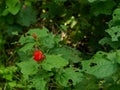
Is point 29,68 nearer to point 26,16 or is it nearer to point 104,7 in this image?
point 104,7

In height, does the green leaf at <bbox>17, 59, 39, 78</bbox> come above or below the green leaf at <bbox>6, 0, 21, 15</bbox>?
below

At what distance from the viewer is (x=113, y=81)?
8.23 ft

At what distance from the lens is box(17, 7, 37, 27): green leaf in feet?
12.4

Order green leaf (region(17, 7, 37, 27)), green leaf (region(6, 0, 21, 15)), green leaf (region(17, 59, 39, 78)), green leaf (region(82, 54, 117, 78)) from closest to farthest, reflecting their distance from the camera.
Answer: green leaf (region(82, 54, 117, 78)), green leaf (region(17, 59, 39, 78)), green leaf (region(6, 0, 21, 15)), green leaf (region(17, 7, 37, 27))

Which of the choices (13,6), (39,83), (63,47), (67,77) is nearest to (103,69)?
(67,77)

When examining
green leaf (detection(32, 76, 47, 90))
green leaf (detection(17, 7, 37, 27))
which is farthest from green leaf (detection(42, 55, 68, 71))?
green leaf (detection(17, 7, 37, 27))

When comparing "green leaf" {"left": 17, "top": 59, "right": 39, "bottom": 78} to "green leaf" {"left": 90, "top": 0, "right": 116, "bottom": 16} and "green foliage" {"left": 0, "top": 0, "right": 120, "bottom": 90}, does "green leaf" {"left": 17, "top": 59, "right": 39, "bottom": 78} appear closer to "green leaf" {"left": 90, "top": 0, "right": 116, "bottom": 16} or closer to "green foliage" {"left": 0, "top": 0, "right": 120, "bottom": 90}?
"green foliage" {"left": 0, "top": 0, "right": 120, "bottom": 90}

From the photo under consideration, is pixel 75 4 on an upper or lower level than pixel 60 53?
upper

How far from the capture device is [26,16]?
150 inches

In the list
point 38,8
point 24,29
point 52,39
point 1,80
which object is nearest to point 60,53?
point 52,39

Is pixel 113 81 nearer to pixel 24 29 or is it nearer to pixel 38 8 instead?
pixel 24 29

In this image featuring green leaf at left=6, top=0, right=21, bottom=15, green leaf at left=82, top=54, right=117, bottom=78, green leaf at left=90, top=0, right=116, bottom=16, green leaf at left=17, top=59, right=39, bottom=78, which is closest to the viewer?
green leaf at left=82, top=54, right=117, bottom=78

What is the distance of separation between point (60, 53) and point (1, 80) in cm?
90

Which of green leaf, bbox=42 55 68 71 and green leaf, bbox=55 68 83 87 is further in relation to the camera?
green leaf, bbox=55 68 83 87
